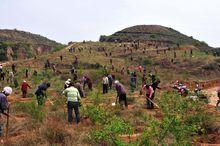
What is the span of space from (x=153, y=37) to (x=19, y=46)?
26.4m

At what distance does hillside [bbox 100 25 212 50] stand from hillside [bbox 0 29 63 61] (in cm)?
1247

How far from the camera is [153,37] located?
299 feet

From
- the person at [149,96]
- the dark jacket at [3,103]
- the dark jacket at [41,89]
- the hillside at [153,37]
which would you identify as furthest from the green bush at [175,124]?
the hillside at [153,37]

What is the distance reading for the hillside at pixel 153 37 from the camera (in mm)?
87188

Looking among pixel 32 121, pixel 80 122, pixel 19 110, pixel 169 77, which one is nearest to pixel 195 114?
pixel 80 122

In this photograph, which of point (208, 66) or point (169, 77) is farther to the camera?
point (208, 66)

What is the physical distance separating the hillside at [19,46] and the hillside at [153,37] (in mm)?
12473

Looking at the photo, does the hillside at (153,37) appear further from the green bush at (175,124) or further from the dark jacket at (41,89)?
the green bush at (175,124)

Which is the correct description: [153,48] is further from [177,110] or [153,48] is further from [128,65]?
[177,110]

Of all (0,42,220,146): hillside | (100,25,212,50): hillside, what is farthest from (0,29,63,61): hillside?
(0,42,220,146): hillside

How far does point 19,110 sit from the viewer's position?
57.7ft

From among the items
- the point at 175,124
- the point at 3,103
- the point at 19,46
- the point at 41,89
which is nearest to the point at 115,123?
the point at 175,124

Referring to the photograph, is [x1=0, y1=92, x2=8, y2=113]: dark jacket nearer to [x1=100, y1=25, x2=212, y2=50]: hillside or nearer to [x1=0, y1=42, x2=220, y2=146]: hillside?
[x1=0, y1=42, x2=220, y2=146]: hillside

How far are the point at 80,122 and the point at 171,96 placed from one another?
10.4 ft
